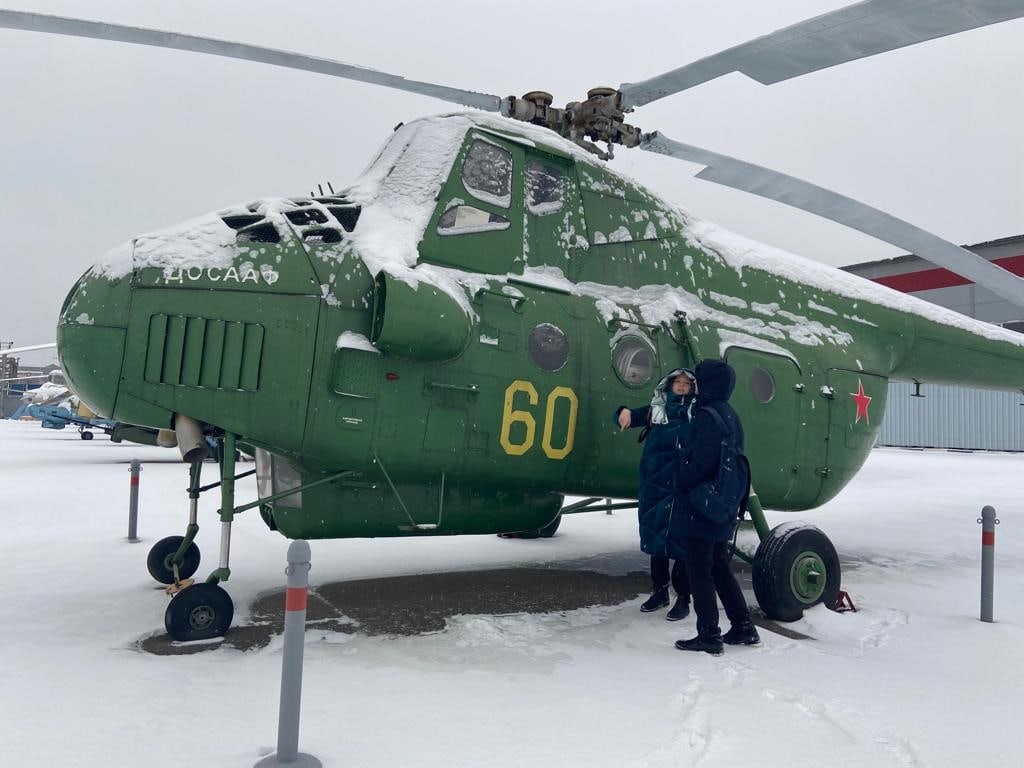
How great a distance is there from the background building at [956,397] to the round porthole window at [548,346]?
28.6 m

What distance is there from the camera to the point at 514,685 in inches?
172

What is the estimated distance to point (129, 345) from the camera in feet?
15.3

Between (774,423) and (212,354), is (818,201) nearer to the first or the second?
(774,423)

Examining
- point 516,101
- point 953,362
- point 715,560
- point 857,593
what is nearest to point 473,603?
point 715,560

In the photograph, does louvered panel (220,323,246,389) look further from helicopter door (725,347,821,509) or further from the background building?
the background building

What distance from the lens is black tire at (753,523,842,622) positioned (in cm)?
600

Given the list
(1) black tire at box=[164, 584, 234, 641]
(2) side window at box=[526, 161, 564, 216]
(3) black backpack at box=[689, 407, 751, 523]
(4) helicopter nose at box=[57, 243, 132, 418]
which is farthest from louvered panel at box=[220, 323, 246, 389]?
(3) black backpack at box=[689, 407, 751, 523]

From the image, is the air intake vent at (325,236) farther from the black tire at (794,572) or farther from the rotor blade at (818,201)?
the rotor blade at (818,201)

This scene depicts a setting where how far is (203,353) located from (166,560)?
2658 millimetres

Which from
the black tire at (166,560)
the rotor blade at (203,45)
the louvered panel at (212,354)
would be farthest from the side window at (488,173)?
the black tire at (166,560)

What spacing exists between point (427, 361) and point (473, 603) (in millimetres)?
2391

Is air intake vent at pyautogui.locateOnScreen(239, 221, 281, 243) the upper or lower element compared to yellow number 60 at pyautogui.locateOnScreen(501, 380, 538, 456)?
upper

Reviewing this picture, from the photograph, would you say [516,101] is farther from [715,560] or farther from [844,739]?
[844,739]

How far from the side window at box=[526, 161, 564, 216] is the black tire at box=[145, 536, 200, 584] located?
4.36 m
